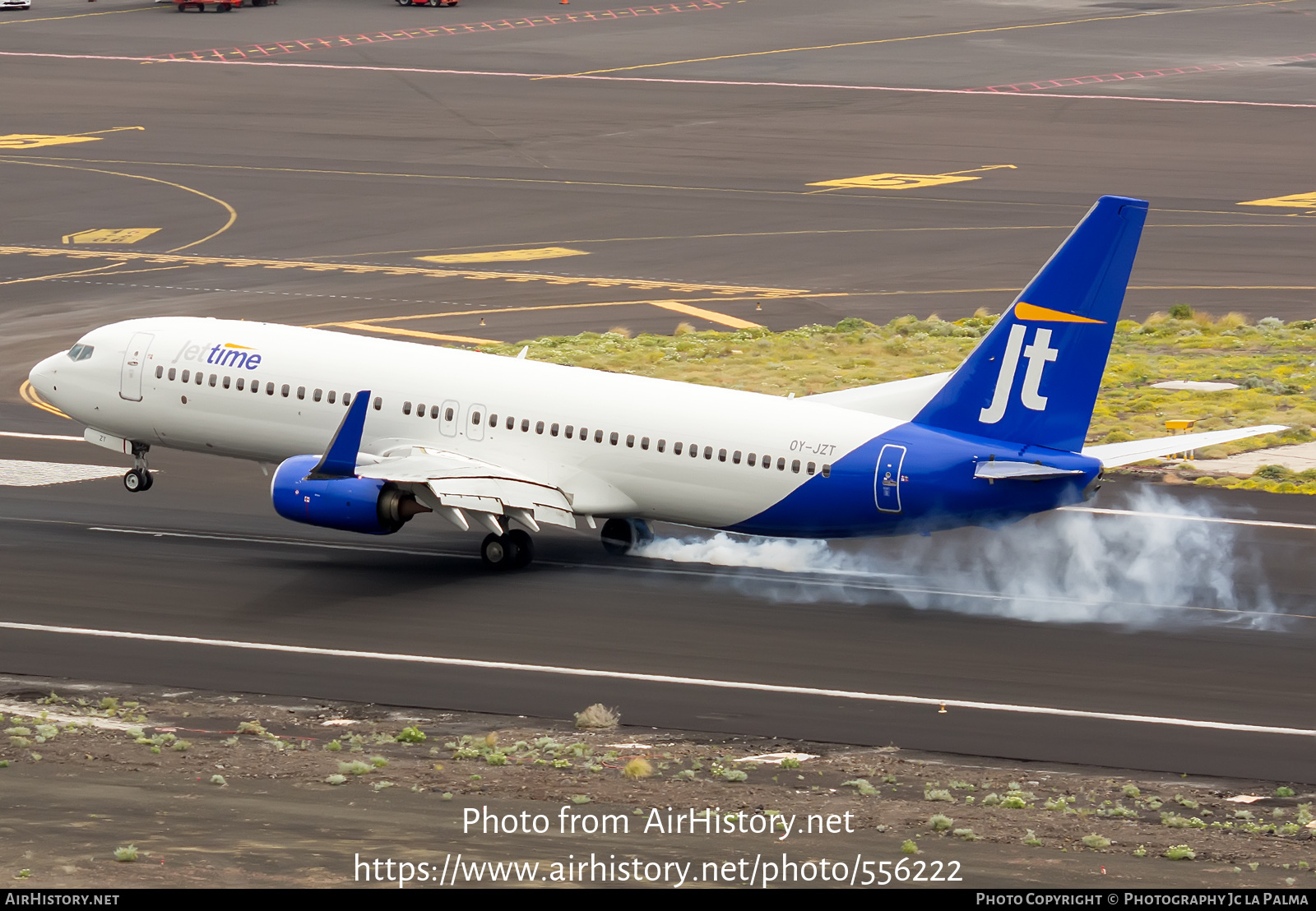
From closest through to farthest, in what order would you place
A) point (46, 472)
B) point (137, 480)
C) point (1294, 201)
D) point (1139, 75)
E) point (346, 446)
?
point (346, 446), point (137, 480), point (46, 472), point (1294, 201), point (1139, 75)

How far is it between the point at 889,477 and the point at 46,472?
78.3 ft

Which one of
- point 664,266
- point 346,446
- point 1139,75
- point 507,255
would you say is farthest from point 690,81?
point 346,446

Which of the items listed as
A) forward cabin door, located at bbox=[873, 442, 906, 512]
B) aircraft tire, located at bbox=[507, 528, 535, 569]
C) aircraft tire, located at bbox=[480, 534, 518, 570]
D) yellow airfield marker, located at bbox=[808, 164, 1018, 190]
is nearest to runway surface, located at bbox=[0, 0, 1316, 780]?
yellow airfield marker, located at bbox=[808, 164, 1018, 190]

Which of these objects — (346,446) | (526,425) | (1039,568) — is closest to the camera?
(346,446)

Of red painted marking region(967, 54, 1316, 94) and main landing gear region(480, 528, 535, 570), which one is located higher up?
red painted marking region(967, 54, 1316, 94)

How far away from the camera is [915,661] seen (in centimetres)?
3794

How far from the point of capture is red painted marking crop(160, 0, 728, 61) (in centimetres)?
12606

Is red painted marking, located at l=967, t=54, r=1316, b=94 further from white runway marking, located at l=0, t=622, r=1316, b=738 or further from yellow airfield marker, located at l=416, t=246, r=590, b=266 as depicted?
white runway marking, located at l=0, t=622, r=1316, b=738

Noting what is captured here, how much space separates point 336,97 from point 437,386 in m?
72.8

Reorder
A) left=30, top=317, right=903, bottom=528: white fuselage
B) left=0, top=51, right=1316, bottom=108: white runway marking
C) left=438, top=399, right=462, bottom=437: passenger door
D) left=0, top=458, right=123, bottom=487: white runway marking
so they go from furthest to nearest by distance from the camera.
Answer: left=0, top=51, right=1316, bottom=108: white runway marking
left=0, top=458, right=123, bottom=487: white runway marking
left=438, top=399, right=462, bottom=437: passenger door
left=30, top=317, right=903, bottom=528: white fuselage

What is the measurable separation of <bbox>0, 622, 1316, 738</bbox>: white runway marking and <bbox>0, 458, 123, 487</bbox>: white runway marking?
12.4 meters

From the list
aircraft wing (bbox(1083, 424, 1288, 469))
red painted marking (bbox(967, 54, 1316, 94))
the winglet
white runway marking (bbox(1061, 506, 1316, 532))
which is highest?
red painted marking (bbox(967, 54, 1316, 94))

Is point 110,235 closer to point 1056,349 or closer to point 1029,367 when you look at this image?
point 1029,367

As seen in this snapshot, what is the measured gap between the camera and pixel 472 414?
1732 inches
